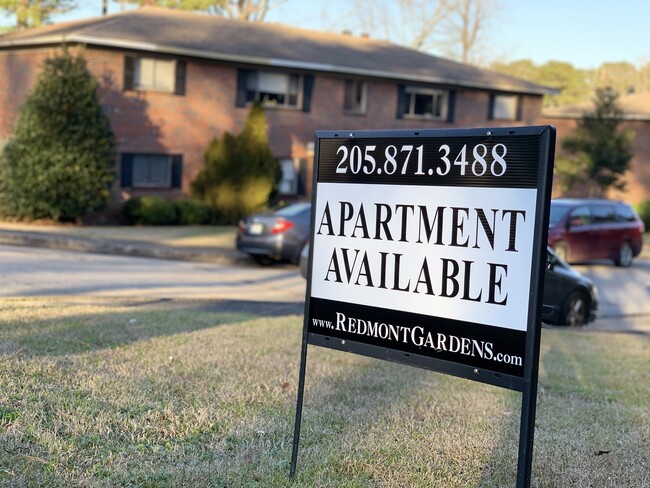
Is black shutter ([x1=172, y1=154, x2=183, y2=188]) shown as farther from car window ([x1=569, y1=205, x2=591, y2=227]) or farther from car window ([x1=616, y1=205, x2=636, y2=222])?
car window ([x1=616, y1=205, x2=636, y2=222])

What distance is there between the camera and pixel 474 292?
3.50 m

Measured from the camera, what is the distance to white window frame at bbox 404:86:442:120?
1182 inches

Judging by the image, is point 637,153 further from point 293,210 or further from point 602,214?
point 293,210

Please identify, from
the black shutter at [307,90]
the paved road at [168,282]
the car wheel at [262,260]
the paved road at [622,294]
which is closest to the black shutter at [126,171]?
the black shutter at [307,90]

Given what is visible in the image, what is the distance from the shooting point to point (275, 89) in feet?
88.9

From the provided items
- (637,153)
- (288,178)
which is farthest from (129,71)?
(637,153)

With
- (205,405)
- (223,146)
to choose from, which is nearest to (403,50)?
(223,146)

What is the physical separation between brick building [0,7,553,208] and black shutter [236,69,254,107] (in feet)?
0.10

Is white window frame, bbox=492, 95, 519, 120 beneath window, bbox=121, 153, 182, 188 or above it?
above

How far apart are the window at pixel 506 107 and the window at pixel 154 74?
504 inches

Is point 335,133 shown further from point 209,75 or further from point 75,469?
point 209,75

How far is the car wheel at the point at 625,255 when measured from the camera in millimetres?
20844

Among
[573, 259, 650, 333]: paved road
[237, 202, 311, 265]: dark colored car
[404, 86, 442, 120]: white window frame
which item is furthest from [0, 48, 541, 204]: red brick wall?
[573, 259, 650, 333]: paved road

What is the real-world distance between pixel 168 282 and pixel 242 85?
1386 cm
